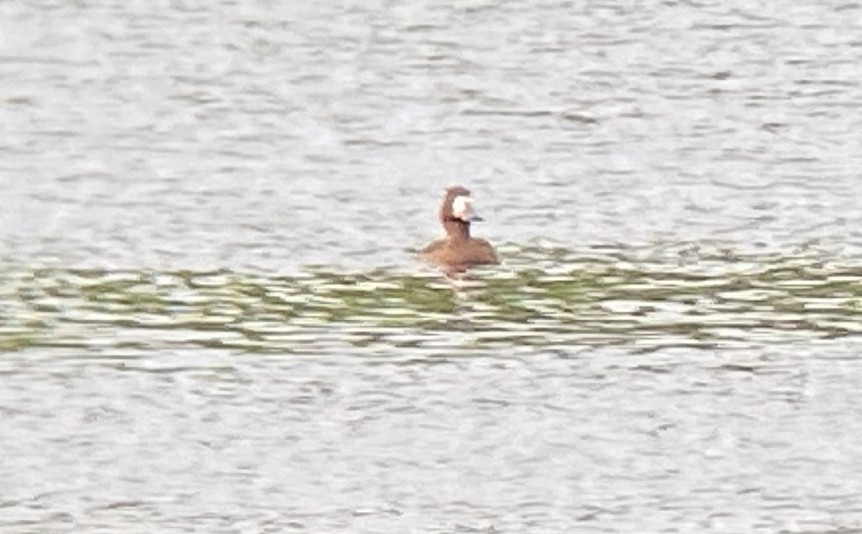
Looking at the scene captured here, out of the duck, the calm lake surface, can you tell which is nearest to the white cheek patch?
the duck

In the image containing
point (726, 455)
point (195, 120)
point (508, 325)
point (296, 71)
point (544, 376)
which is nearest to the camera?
point (726, 455)

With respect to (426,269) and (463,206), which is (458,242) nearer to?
(426,269)

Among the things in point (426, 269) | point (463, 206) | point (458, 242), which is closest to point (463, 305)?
point (458, 242)

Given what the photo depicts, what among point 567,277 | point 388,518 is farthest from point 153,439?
point 567,277

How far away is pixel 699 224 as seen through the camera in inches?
725

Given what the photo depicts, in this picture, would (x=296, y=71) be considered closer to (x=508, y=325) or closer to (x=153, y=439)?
(x=508, y=325)

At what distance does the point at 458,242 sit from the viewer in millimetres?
17297

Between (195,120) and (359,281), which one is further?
(195,120)

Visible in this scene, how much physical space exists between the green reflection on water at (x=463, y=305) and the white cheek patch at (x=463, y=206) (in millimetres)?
328

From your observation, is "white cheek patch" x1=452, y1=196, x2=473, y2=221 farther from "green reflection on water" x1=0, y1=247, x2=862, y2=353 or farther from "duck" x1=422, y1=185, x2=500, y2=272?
"green reflection on water" x1=0, y1=247, x2=862, y2=353

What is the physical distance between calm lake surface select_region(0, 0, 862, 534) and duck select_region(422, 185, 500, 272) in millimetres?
106

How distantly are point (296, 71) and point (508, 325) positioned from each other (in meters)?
7.00

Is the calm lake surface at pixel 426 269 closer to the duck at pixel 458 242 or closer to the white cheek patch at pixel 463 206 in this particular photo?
the duck at pixel 458 242

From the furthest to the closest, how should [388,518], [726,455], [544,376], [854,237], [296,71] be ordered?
[296,71] → [854,237] → [544,376] → [726,455] → [388,518]
